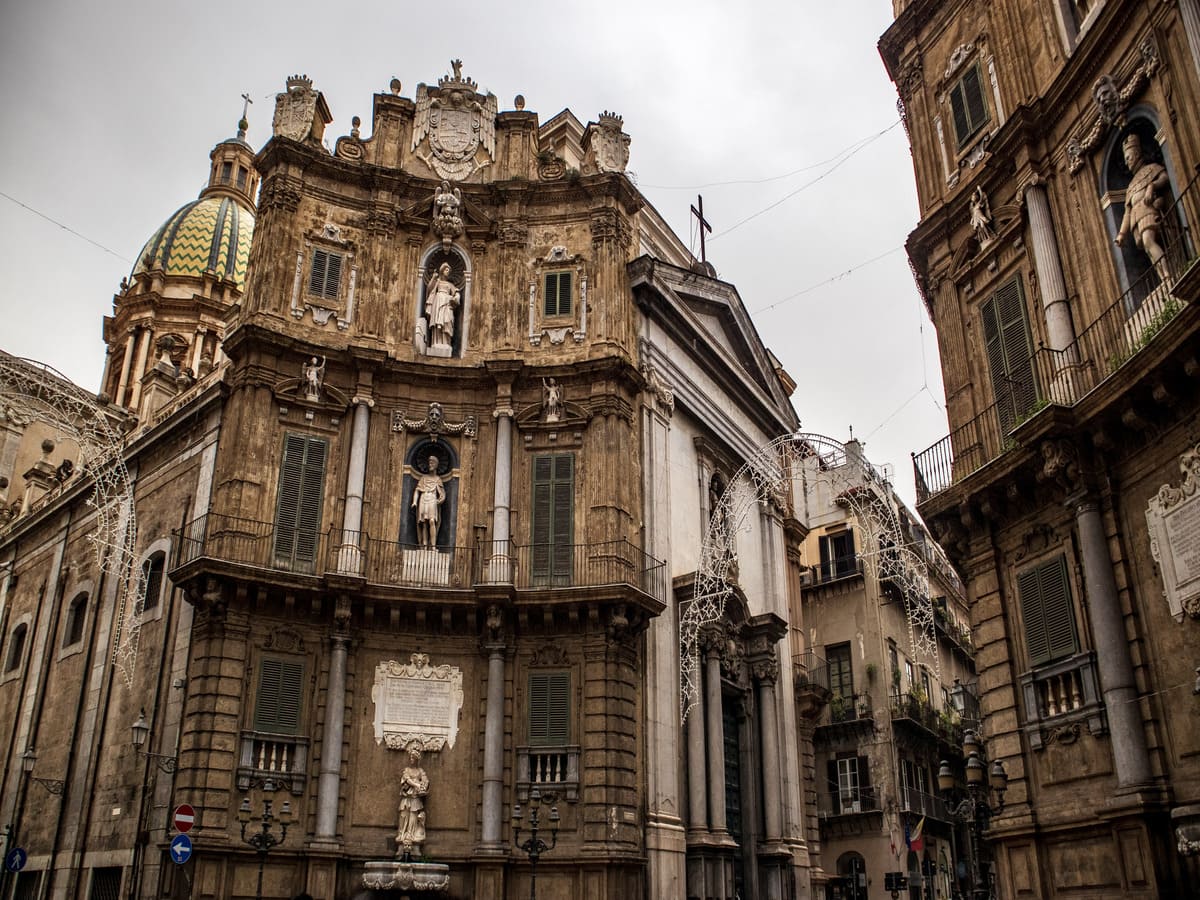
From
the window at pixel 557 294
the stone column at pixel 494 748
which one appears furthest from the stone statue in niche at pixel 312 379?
the stone column at pixel 494 748

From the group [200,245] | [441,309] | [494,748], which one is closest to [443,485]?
[441,309]

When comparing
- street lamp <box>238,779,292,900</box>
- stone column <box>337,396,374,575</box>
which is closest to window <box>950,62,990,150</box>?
stone column <box>337,396,374,575</box>

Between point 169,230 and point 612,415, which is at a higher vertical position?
point 169,230

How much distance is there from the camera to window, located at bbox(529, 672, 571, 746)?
75.5 feet

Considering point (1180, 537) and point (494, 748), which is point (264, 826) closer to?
point (494, 748)

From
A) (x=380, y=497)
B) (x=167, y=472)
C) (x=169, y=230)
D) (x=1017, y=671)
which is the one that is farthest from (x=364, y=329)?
(x=169, y=230)

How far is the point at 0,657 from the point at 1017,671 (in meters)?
32.2

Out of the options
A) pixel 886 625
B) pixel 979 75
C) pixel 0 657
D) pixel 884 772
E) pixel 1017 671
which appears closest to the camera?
pixel 1017 671

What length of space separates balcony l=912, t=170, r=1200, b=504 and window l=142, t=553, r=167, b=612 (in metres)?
17.3

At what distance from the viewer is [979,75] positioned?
2036 centimetres

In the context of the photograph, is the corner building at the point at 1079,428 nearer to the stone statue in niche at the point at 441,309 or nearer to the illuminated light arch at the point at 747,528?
A: the illuminated light arch at the point at 747,528

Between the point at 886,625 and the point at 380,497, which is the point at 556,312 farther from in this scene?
the point at 886,625

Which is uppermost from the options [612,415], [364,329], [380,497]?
[364,329]

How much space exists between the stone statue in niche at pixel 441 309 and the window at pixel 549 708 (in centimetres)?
840
